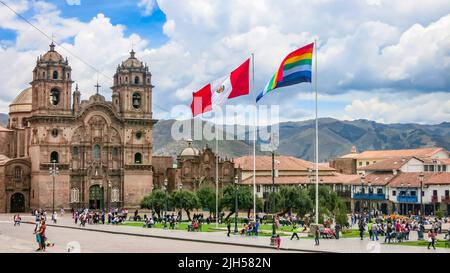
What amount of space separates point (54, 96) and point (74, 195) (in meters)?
13.0

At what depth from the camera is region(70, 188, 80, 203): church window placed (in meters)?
95.7

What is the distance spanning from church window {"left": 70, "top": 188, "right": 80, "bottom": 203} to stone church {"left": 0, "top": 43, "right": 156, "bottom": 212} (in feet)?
0.43

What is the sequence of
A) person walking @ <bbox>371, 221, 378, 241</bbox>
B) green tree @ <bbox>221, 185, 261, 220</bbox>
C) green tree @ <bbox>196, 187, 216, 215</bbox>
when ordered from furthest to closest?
green tree @ <bbox>196, 187, 216, 215</bbox>, green tree @ <bbox>221, 185, 261, 220</bbox>, person walking @ <bbox>371, 221, 378, 241</bbox>

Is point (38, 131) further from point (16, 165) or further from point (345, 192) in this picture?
point (345, 192)

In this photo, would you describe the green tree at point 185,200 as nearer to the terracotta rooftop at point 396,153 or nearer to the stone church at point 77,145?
the stone church at point 77,145

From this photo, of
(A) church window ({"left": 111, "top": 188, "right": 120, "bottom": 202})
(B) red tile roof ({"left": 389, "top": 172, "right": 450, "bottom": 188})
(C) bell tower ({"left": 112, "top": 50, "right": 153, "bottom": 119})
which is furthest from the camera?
(C) bell tower ({"left": 112, "top": 50, "right": 153, "bottom": 119})

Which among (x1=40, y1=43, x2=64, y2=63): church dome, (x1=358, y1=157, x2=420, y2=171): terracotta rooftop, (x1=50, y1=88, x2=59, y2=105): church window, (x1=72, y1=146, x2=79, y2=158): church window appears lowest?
(x1=358, y1=157, x2=420, y2=171): terracotta rooftop

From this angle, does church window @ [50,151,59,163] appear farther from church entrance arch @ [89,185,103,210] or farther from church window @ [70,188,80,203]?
church entrance arch @ [89,185,103,210]

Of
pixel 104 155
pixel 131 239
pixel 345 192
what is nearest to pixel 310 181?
pixel 345 192

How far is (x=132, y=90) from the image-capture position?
100188mm

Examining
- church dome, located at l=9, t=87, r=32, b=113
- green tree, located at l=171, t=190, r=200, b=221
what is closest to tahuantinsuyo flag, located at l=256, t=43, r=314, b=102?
green tree, located at l=171, t=190, r=200, b=221

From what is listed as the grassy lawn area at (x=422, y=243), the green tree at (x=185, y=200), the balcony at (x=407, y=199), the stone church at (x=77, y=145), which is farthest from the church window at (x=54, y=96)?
the grassy lawn area at (x=422, y=243)

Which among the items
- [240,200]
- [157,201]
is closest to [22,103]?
[157,201]

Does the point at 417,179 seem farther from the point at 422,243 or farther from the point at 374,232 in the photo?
the point at 422,243
